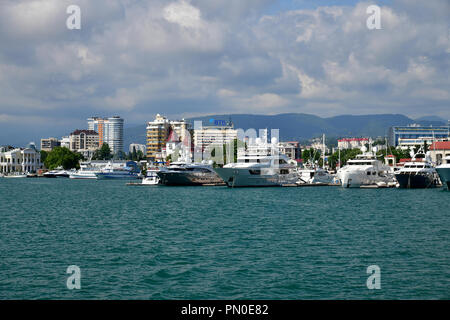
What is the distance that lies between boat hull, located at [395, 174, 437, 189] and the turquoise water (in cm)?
3836

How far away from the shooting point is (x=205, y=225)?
31.8 metres

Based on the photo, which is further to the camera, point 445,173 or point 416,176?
point 416,176

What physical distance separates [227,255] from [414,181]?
59404 mm

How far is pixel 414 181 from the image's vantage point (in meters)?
74.6

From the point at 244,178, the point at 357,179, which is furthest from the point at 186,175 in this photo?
the point at 357,179

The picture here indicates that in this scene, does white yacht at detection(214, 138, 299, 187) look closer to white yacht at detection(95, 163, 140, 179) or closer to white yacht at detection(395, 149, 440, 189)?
white yacht at detection(395, 149, 440, 189)

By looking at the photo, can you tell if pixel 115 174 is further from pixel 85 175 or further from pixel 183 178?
pixel 183 178

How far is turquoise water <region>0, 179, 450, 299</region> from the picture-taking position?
52.4 ft

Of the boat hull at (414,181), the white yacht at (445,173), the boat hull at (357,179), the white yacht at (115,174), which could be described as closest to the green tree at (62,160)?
the white yacht at (115,174)

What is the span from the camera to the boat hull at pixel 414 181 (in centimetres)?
7419

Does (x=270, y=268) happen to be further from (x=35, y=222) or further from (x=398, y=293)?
(x=35, y=222)

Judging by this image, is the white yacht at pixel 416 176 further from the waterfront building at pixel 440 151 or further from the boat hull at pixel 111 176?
the boat hull at pixel 111 176

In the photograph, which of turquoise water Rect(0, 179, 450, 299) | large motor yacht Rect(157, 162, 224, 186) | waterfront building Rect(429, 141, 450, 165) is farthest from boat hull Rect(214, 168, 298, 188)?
waterfront building Rect(429, 141, 450, 165)

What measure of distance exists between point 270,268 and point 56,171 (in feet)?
537
